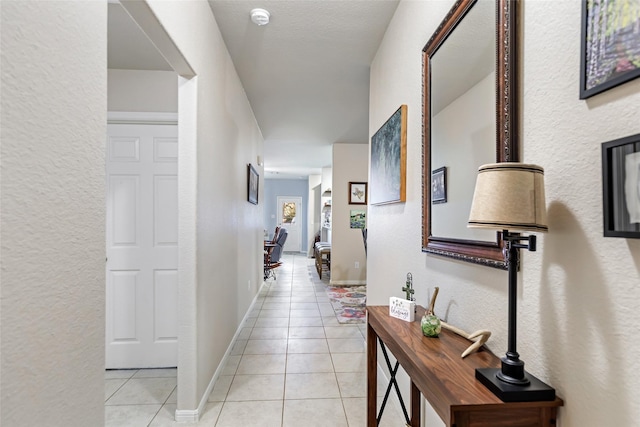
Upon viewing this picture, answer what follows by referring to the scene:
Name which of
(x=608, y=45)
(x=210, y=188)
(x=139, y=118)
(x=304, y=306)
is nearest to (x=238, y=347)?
(x=304, y=306)

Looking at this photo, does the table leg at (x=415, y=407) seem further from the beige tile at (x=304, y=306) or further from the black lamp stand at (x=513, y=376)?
the beige tile at (x=304, y=306)

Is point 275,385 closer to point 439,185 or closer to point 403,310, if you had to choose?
point 403,310

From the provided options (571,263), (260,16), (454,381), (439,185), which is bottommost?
(454,381)

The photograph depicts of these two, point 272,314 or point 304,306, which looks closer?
point 272,314

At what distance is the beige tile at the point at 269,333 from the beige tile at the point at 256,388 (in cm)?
84

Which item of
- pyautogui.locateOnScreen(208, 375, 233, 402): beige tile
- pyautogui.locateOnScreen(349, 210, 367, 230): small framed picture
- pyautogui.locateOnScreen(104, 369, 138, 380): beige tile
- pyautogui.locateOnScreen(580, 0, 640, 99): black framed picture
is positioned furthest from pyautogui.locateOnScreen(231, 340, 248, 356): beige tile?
pyautogui.locateOnScreen(349, 210, 367, 230): small framed picture

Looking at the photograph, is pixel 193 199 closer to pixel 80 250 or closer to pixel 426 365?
pixel 80 250

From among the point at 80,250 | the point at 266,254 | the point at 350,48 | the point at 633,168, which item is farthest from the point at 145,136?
the point at 266,254

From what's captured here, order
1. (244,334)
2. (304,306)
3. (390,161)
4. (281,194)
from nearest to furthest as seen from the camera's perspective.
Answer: (390,161)
(244,334)
(304,306)
(281,194)

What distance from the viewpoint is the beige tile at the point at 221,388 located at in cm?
223

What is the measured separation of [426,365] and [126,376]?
2554 millimetres

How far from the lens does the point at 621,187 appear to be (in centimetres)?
65

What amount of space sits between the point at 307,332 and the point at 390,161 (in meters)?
2.23

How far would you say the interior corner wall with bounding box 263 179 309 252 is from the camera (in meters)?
11.5
